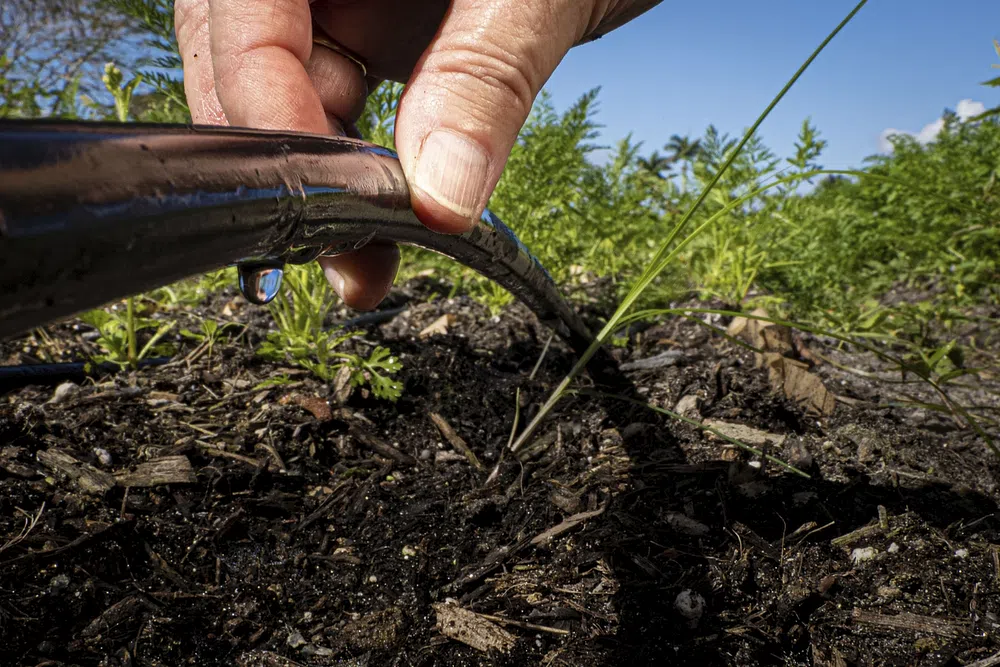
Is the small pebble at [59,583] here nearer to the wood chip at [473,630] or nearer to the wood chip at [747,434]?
the wood chip at [473,630]

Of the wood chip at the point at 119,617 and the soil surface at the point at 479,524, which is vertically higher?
the soil surface at the point at 479,524

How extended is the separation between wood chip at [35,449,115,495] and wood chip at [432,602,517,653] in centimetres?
107

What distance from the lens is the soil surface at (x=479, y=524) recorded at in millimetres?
1503

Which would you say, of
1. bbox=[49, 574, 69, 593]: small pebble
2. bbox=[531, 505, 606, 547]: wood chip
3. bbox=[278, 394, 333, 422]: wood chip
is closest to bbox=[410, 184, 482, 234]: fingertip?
bbox=[531, 505, 606, 547]: wood chip

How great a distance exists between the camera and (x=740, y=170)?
3.55 metres

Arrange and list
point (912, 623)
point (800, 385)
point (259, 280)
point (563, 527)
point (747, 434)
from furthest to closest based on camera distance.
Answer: point (800, 385) < point (747, 434) < point (563, 527) < point (912, 623) < point (259, 280)

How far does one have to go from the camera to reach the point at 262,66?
60.1 inches

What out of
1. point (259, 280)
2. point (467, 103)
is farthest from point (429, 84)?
point (259, 280)

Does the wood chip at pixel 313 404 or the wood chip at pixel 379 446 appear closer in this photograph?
the wood chip at pixel 379 446

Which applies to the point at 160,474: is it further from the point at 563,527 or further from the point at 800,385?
the point at 800,385

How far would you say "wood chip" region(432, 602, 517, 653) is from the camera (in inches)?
59.3

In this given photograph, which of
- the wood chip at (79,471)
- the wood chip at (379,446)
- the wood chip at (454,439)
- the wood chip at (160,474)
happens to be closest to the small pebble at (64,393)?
the wood chip at (79,471)

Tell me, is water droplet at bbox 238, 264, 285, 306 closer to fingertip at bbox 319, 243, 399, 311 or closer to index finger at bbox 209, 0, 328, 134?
index finger at bbox 209, 0, 328, 134

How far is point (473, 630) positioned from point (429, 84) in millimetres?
1244
